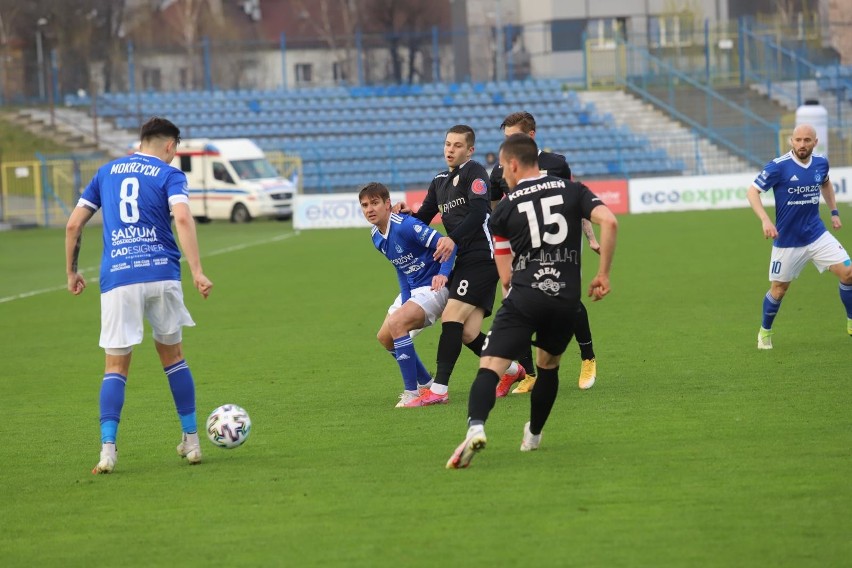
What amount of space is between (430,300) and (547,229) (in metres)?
2.51

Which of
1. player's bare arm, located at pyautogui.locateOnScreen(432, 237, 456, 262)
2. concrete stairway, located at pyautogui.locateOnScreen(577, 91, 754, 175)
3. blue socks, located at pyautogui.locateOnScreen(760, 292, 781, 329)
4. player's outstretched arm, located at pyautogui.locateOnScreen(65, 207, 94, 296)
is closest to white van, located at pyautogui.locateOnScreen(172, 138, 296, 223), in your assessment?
concrete stairway, located at pyautogui.locateOnScreen(577, 91, 754, 175)

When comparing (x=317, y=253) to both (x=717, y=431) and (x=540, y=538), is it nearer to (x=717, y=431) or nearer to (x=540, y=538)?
(x=717, y=431)

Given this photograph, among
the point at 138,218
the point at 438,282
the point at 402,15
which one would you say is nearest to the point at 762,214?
the point at 438,282

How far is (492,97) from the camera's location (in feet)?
155

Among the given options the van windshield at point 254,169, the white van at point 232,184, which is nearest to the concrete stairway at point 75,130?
the white van at point 232,184

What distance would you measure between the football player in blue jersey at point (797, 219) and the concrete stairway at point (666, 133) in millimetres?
28761

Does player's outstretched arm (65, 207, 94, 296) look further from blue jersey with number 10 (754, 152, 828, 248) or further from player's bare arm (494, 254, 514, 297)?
blue jersey with number 10 (754, 152, 828, 248)

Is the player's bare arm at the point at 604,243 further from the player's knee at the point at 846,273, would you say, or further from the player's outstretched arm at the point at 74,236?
the player's knee at the point at 846,273

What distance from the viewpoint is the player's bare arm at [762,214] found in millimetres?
10438

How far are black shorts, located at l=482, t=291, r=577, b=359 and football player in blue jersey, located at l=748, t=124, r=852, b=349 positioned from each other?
15.1 feet

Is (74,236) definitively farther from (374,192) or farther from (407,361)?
(407,361)

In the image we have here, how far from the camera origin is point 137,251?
7211 millimetres

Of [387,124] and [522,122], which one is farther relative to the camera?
[387,124]

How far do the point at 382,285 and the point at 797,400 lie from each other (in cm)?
1092
